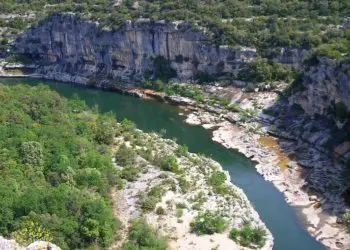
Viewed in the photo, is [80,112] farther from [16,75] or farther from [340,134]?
[16,75]

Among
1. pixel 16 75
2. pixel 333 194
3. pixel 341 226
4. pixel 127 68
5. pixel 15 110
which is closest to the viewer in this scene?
pixel 341 226

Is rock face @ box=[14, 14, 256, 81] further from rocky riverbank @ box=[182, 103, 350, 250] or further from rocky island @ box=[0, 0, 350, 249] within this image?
rocky riverbank @ box=[182, 103, 350, 250]

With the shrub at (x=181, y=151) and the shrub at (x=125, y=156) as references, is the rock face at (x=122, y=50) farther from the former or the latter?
the shrub at (x=125, y=156)

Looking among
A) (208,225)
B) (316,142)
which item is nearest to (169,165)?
(208,225)

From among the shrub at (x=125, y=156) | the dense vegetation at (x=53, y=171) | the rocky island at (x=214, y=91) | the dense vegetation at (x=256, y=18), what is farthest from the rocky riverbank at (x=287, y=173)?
the dense vegetation at (x=256, y=18)

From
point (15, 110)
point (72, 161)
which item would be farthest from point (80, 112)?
point (72, 161)

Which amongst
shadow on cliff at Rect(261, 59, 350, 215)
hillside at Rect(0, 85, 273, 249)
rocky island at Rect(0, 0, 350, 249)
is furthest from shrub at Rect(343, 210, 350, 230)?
hillside at Rect(0, 85, 273, 249)
